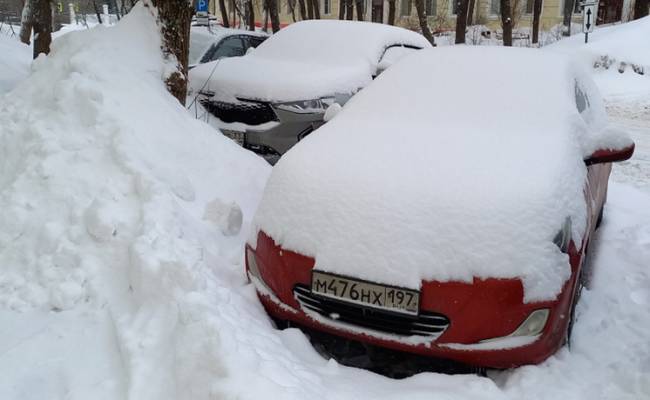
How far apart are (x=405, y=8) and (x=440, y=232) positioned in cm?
3602

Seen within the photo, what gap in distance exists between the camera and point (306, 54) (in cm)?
679

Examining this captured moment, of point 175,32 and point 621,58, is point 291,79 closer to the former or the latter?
point 175,32

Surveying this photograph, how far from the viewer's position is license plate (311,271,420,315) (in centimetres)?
254

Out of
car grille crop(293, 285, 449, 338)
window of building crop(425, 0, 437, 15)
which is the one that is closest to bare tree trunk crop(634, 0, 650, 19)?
window of building crop(425, 0, 437, 15)

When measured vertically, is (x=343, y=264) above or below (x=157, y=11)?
below

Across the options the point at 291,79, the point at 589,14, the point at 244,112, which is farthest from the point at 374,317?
the point at 589,14

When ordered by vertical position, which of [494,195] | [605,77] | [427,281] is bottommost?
[605,77]

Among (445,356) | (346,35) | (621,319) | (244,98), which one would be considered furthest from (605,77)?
(445,356)

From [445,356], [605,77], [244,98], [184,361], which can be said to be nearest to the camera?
[184,361]

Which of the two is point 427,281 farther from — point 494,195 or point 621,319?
point 621,319

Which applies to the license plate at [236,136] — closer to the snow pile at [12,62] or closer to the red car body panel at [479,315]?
the snow pile at [12,62]

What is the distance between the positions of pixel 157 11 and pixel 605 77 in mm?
11816

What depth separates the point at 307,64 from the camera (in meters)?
6.46

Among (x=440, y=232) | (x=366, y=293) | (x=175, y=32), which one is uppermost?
(x=175, y=32)
